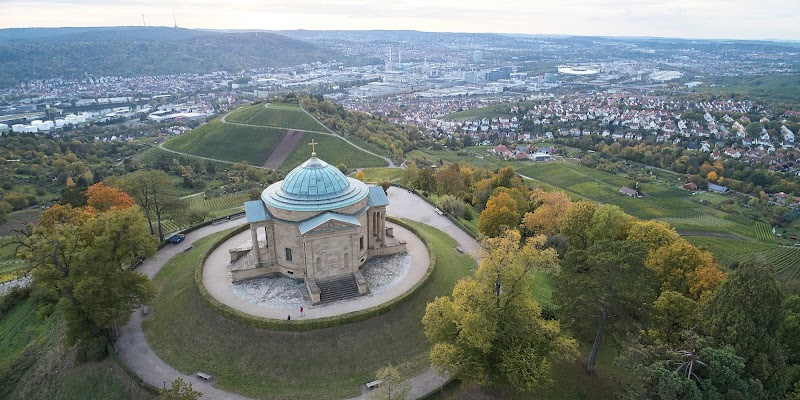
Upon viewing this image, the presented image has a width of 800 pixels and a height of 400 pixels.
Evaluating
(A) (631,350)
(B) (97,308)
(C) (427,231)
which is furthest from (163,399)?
(C) (427,231)

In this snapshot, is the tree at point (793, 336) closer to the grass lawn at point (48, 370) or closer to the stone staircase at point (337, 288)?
the stone staircase at point (337, 288)

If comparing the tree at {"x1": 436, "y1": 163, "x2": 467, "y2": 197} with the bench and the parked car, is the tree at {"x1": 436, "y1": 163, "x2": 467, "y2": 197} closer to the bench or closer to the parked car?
the parked car

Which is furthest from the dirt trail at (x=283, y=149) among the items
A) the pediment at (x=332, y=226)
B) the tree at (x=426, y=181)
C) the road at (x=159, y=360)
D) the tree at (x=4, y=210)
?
the pediment at (x=332, y=226)

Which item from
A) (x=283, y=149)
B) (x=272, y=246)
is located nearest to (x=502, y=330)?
(x=272, y=246)

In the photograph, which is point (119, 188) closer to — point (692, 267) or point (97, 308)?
point (97, 308)

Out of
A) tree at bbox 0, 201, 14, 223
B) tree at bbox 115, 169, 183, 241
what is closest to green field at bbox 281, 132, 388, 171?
tree at bbox 0, 201, 14, 223

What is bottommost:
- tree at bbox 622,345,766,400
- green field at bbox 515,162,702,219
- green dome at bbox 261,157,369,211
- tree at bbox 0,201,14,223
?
green field at bbox 515,162,702,219
